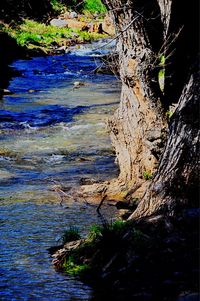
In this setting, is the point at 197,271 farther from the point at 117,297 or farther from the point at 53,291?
the point at 53,291

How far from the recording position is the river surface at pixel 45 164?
615 centimetres

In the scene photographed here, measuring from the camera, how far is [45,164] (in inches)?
472

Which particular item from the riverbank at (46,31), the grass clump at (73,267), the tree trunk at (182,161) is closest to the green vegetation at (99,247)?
the grass clump at (73,267)

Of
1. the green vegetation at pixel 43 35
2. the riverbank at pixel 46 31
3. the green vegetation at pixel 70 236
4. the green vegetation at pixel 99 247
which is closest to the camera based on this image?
the green vegetation at pixel 99 247

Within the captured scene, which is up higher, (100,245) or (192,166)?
(192,166)

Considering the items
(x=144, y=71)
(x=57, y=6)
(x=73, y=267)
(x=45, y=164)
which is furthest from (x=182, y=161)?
(x=57, y=6)

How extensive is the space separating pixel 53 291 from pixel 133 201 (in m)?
3.39

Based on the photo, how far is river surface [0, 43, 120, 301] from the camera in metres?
6.15

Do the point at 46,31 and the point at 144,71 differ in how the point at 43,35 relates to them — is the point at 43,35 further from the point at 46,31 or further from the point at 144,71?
the point at 144,71

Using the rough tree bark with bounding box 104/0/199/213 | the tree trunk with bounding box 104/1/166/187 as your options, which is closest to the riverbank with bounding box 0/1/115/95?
the rough tree bark with bounding box 104/0/199/213

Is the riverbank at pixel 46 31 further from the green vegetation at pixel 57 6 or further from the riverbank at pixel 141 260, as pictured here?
the riverbank at pixel 141 260

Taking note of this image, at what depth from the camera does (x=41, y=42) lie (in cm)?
3153

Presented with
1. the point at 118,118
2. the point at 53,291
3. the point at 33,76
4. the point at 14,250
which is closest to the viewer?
the point at 53,291

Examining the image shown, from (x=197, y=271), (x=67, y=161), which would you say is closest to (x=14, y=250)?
(x=197, y=271)
